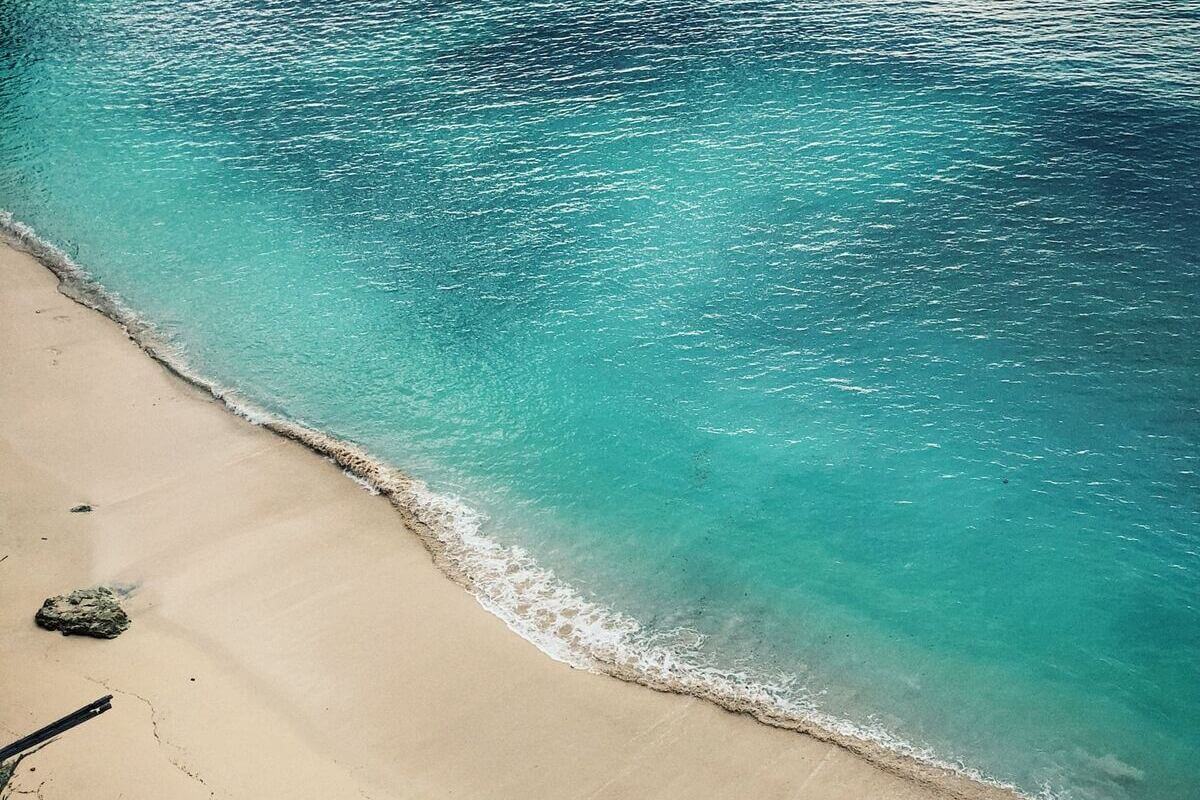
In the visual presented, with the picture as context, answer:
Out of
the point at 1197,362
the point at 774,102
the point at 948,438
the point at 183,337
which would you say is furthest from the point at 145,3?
the point at 1197,362

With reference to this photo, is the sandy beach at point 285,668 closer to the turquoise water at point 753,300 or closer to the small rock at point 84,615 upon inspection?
the small rock at point 84,615

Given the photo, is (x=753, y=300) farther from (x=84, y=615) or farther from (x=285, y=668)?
(x=84, y=615)

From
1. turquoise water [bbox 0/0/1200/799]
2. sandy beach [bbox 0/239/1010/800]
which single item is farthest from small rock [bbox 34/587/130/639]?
turquoise water [bbox 0/0/1200/799]

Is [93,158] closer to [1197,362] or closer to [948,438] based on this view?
[948,438]

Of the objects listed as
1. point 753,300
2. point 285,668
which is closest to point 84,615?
point 285,668

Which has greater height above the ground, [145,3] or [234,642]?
[145,3]

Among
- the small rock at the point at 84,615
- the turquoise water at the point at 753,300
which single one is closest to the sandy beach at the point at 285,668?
the small rock at the point at 84,615
